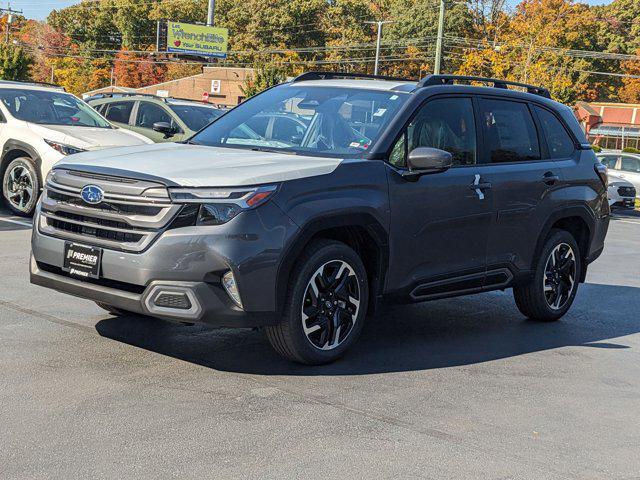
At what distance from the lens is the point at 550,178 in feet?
25.1

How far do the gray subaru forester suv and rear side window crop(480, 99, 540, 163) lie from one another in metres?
0.02

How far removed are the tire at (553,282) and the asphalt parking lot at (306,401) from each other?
284mm

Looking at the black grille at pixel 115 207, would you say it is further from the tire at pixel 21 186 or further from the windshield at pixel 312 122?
the tire at pixel 21 186

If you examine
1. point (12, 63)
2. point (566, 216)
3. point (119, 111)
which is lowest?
point (566, 216)

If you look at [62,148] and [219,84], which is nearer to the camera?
[62,148]

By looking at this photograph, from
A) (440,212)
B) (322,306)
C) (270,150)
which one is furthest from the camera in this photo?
(440,212)

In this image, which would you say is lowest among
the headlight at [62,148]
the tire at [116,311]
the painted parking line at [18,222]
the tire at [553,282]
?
the tire at [116,311]

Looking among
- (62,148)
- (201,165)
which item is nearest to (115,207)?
(201,165)

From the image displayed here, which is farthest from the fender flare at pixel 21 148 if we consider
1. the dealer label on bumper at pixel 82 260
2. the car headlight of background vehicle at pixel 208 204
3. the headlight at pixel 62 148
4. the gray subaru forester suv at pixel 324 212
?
the car headlight of background vehicle at pixel 208 204

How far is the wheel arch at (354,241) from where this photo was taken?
5.43 metres

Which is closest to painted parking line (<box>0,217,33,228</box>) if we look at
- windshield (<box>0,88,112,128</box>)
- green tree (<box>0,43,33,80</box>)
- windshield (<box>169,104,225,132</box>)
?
windshield (<box>0,88,112,128</box>)

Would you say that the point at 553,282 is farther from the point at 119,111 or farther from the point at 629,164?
the point at 629,164

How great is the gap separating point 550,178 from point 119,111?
1163 cm

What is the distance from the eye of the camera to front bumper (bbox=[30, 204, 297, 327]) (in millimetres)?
5184
